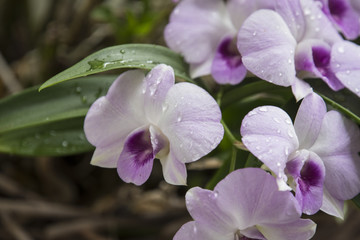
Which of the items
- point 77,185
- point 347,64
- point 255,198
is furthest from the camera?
point 77,185

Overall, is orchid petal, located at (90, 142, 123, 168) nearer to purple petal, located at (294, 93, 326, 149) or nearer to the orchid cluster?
the orchid cluster

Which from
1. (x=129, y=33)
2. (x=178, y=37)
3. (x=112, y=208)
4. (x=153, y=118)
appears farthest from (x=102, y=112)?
(x=112, y=208)

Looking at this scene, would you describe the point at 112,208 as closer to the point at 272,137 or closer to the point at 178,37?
the point at 178,37

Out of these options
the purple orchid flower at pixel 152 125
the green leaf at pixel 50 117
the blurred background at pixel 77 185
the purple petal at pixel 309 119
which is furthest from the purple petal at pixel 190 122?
the blurred background at pixel 77 185

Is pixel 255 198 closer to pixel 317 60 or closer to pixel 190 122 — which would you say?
pixel 190 122

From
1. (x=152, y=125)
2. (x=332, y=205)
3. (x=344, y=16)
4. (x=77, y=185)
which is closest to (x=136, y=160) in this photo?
(x=152, y=125)
